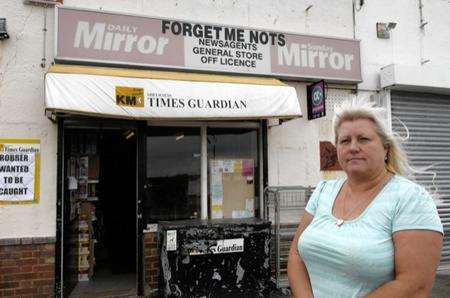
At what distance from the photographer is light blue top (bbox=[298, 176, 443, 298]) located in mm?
1848

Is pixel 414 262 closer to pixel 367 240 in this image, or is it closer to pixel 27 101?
pixel 367 240

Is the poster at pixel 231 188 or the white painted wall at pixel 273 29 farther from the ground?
the white painted wall at pixel 273 29

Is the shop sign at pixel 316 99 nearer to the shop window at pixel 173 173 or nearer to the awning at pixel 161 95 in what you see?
the awning at pixel 161 95

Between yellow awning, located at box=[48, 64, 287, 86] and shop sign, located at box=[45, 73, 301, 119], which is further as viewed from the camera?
yellow awning, located at box=[48, 64, 287, 86]

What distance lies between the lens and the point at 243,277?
5.53 metres

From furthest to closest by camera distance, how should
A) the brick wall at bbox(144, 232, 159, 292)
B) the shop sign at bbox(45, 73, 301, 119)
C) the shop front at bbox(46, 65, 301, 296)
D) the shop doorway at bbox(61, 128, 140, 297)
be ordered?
the shop doorway at bbox(61, 128, 140, 297) < the brick wall at bbox(144, 232, 159, 292) < the shop front at bbox(46, 65, 301, 296) < the shop sign at bbox(45, 73, 301, 119)

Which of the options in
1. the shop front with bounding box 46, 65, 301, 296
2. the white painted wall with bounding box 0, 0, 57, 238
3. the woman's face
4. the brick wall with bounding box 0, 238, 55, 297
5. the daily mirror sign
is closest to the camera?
the woman's face

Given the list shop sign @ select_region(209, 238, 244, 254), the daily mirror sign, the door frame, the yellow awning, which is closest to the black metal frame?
the door frame

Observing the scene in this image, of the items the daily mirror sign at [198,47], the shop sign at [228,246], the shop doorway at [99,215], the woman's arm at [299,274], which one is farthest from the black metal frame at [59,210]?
the woman's arm at [299,274]

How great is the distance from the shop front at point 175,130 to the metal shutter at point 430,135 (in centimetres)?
132

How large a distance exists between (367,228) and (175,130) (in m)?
5.04

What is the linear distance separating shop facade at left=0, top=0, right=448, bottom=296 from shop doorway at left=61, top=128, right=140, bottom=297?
0.11 ft

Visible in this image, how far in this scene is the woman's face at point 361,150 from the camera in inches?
81.8

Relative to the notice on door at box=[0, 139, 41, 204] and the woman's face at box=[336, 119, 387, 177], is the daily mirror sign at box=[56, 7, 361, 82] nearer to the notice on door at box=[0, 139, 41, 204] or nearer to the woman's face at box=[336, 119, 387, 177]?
the notice on door at box=[0, 139, 41, 204]
